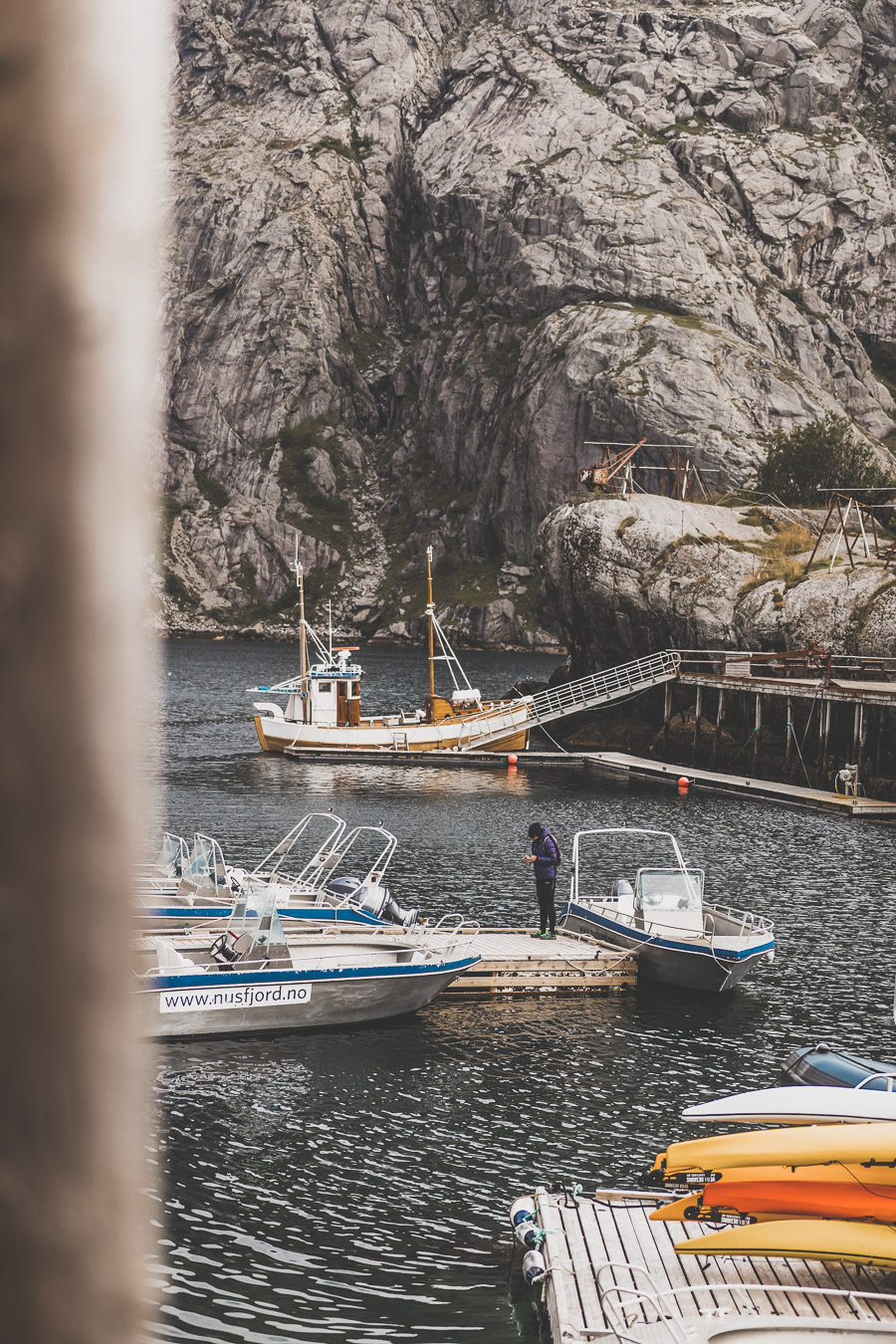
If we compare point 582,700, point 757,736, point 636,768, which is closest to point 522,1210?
point 636,768

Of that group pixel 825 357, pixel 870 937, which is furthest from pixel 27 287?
pixel 825 357

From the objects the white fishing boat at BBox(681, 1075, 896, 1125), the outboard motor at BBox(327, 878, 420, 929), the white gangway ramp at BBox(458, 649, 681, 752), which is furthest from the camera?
the white gangway ramp at BBox(458, 649, 681, 752)

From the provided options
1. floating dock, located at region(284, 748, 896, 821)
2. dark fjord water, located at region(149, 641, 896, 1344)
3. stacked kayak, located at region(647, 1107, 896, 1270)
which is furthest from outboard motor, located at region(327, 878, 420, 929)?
floating dock, located at region(284, 748, 896, 821)

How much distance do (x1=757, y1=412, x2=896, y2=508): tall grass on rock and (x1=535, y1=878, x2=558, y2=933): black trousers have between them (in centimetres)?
10569

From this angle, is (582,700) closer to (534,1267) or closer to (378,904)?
(378,904)

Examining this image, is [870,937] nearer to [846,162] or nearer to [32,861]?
[32,861]

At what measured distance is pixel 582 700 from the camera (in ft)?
219

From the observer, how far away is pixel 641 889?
24609 mm

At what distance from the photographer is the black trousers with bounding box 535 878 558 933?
2491cm

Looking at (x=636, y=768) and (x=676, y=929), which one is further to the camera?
(x=636, y=768)

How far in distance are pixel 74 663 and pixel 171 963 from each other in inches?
767

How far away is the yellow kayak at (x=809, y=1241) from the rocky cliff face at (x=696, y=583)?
164 feet

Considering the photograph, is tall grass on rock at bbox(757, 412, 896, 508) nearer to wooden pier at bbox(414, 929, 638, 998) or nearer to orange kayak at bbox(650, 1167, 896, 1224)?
wooden pier at bbox(414, 929, 638, 998)

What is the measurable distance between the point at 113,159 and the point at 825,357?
20748 cm
